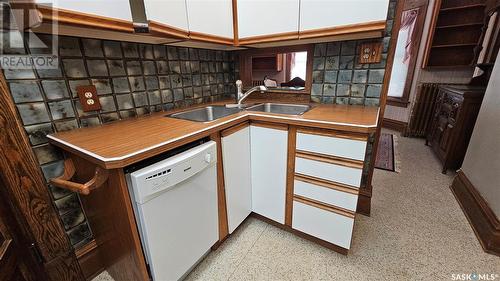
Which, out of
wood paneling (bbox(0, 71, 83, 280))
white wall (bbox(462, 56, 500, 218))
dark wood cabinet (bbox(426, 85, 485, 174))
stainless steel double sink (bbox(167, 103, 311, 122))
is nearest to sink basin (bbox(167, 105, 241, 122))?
stainless steel double sink (bbox(167, 103, 311, 122))

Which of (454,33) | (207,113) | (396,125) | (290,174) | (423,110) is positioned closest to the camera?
(290,174)

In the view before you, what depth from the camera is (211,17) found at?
1.35 m

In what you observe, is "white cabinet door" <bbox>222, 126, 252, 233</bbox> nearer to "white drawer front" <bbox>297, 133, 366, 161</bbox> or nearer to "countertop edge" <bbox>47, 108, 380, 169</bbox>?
"countertop edge" <bbox>47, 108, 380, 169</bbox>

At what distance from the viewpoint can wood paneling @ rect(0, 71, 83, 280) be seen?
866mm

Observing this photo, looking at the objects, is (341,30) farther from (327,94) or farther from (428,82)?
(428,82)

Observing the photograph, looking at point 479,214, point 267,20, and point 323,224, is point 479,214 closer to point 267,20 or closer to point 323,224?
point 323,224

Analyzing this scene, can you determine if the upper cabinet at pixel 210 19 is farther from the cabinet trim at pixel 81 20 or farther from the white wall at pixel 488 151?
the white wall at pixel 488 151

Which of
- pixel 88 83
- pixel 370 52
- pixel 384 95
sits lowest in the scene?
pixel 384 95

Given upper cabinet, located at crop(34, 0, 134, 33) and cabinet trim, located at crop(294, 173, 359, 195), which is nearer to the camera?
upper cabinet, located at crop(34, 0, 134, 33)

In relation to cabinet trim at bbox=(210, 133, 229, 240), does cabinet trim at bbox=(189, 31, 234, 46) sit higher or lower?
higher

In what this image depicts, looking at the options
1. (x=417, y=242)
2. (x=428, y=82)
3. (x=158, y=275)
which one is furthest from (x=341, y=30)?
(x=428, y=82)

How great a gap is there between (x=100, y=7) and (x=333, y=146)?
1233 mm

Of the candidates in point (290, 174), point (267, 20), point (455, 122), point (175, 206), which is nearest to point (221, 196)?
point (175, 206)

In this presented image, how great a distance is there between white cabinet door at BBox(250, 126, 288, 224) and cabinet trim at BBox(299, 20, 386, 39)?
643 millimetres
